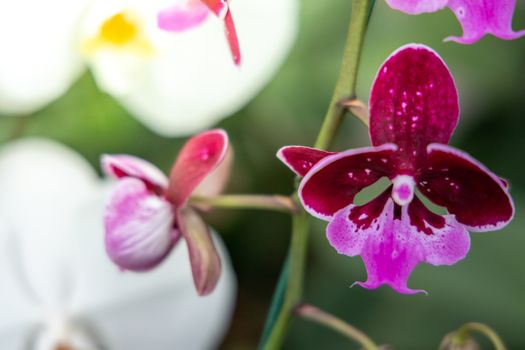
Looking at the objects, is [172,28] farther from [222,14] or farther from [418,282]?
[418,282]

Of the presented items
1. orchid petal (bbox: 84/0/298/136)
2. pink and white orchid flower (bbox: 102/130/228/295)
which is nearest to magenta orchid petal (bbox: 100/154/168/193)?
pink and white orchid flower (bbox: 102/130/228/295)

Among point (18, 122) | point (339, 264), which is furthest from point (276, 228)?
point (18, 122)

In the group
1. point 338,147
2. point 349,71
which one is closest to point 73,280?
point 338,147

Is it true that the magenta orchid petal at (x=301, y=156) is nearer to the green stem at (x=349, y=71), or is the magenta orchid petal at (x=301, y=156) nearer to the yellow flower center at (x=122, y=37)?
the green stem at (x=349, y=71)

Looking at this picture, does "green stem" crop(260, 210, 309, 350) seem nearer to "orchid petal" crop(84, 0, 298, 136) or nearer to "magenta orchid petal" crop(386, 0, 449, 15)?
"magenta orchid petal" crop(386, 0, 449, 15)

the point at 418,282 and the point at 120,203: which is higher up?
the point at 120,203

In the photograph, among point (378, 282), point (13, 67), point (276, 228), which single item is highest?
point (378, 282)
